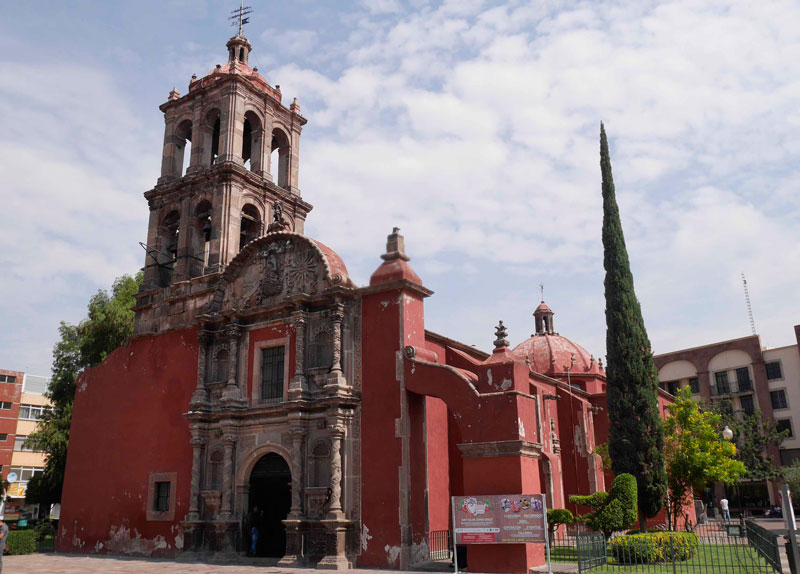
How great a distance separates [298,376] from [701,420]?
1406 cm

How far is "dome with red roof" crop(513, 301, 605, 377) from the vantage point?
115 feet

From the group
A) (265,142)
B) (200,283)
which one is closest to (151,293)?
(200,283)

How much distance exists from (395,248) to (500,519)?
322 inches

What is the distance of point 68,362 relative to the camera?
34406 mm

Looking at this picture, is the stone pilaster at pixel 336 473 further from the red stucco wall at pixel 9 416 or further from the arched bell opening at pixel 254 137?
the red stucco wall at pixel 9 416

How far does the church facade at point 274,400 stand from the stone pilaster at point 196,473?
0.14 feet

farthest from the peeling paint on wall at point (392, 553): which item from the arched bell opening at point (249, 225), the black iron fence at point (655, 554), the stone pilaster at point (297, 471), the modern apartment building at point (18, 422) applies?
the modern apartment building at point (18, 422)

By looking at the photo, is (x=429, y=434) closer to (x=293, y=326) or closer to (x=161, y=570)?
(x=293, y=326)

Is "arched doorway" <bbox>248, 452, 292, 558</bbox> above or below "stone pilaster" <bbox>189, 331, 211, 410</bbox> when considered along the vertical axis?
below

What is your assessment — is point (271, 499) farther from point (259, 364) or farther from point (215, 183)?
point (215, 183)

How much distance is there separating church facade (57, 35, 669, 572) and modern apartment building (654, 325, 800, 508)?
23186mm

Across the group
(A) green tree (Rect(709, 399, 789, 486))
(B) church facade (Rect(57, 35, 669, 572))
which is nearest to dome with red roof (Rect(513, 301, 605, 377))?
(B) church facade (Rect(57, 35, 669, 572))

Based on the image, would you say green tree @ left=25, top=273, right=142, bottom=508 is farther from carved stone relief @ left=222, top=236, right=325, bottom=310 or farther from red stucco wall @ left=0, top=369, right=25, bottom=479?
red stucco wall @ left=0, top=369, right=25, bottom=479

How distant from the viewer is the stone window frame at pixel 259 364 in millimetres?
20062
